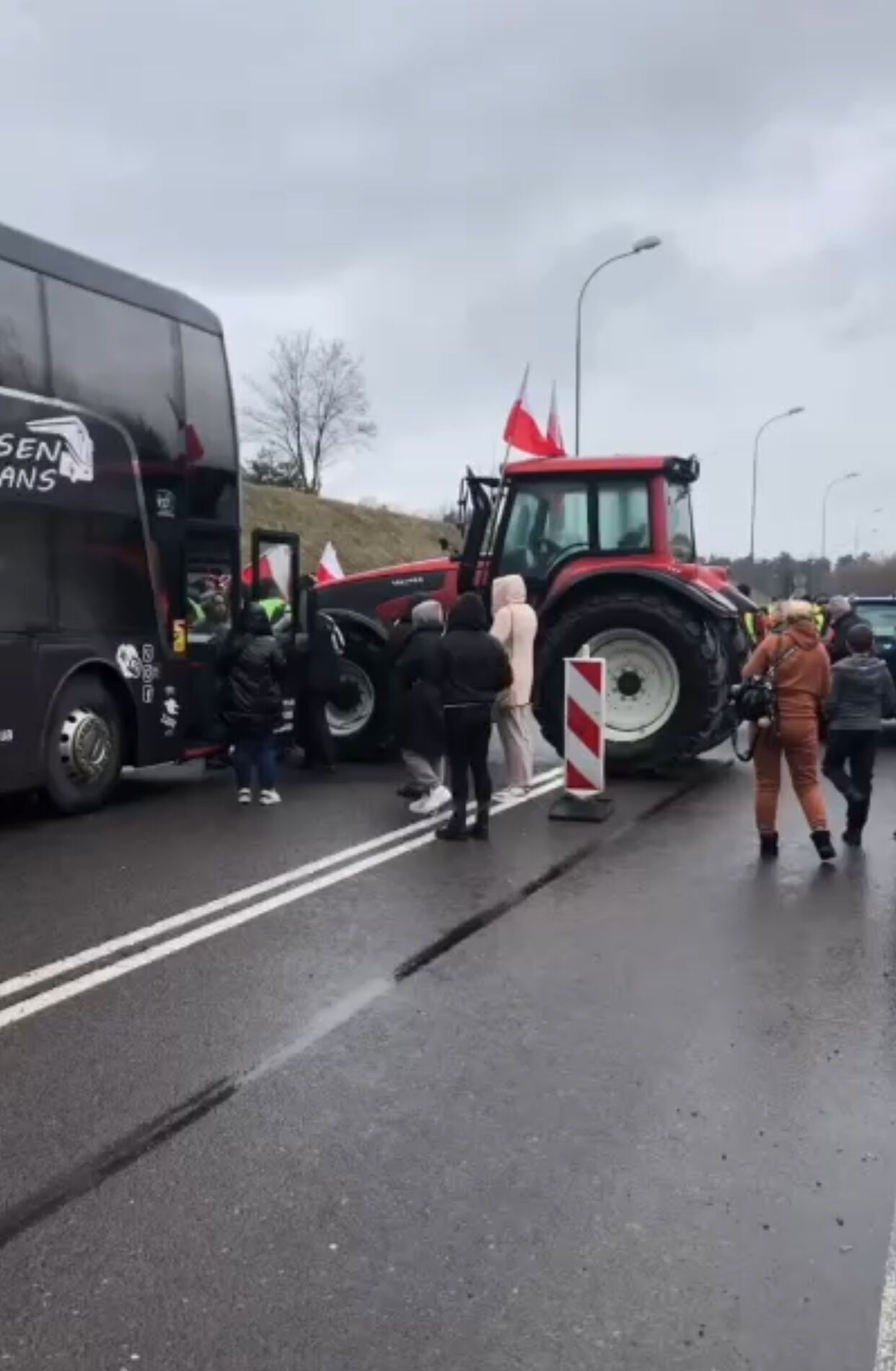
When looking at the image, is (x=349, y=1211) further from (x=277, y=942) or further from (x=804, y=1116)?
(x=277, y=942)

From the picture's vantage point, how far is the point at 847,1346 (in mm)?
3012

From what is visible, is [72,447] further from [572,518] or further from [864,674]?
[864,674]

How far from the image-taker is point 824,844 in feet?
26.9

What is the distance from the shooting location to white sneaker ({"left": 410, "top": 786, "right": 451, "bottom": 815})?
9.94m

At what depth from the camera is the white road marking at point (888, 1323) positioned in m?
2.95

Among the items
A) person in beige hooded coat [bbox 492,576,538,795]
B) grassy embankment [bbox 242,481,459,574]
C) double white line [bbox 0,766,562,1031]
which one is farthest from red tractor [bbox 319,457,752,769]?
grassy embankment [bbox 242,481,459,574]

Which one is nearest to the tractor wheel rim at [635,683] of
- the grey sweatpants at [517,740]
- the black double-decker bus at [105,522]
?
the grey sweatpants at [517,740]

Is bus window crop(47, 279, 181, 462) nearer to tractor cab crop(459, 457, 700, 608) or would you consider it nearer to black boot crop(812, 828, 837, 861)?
tractor cab crop(459, 457, 700, 608)

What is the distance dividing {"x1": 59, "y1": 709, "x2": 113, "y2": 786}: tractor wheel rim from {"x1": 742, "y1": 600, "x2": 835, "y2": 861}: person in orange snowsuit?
15.5 ft

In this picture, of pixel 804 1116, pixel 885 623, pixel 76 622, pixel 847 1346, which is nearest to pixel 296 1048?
pixel 804 1116

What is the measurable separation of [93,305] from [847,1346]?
8.72 metres

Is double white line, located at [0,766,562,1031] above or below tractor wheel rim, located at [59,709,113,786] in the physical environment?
below

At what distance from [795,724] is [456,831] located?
2.29m

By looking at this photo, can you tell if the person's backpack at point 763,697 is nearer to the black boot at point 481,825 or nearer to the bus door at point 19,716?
the black boot at point 481,825
